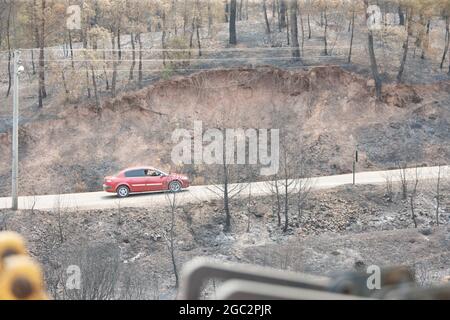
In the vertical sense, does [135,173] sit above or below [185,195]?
above

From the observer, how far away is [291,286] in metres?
2.23

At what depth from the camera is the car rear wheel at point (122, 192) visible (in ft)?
80.3

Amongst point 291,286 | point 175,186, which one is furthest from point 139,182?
point 291,286

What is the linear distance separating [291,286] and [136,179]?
22.7 meters

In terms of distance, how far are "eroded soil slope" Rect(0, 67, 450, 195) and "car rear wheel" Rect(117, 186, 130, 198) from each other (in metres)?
3.17

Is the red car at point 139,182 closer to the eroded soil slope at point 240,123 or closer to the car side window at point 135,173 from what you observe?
the car side window at point 135,173

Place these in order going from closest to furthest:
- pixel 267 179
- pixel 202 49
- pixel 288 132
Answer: pixel 267 179 → pixel 288 132 → pixel 202 49

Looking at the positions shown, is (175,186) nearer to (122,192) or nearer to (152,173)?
(152,173)

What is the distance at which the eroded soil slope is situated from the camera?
28.5m
